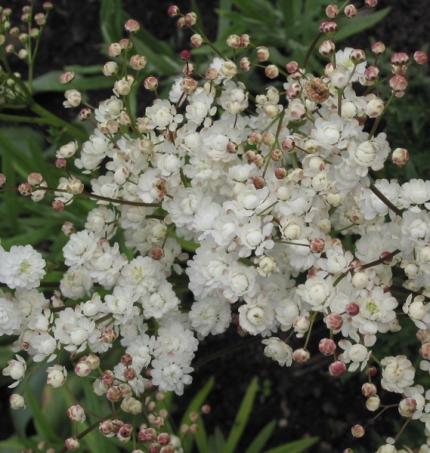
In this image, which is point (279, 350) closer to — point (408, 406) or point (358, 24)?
point (408, 406)

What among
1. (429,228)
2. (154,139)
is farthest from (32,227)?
(429,228)

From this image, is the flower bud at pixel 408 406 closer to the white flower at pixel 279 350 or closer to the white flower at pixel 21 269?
the white flower at pixel 279 350

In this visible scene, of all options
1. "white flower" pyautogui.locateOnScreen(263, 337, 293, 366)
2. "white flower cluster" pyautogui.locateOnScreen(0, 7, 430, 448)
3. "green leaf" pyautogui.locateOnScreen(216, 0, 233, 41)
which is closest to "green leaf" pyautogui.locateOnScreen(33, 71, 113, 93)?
"green leaf" pyautogui.locateOnScreen(216, 0, 233, 41)

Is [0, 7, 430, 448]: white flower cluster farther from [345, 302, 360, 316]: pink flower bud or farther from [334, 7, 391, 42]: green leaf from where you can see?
[334, 7, 391, 42]: green leaf

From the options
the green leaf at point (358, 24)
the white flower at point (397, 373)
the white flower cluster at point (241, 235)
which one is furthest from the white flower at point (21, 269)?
the green leaf at point (358, 24)

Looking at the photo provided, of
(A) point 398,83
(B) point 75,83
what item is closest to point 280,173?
(A) point 398,83
